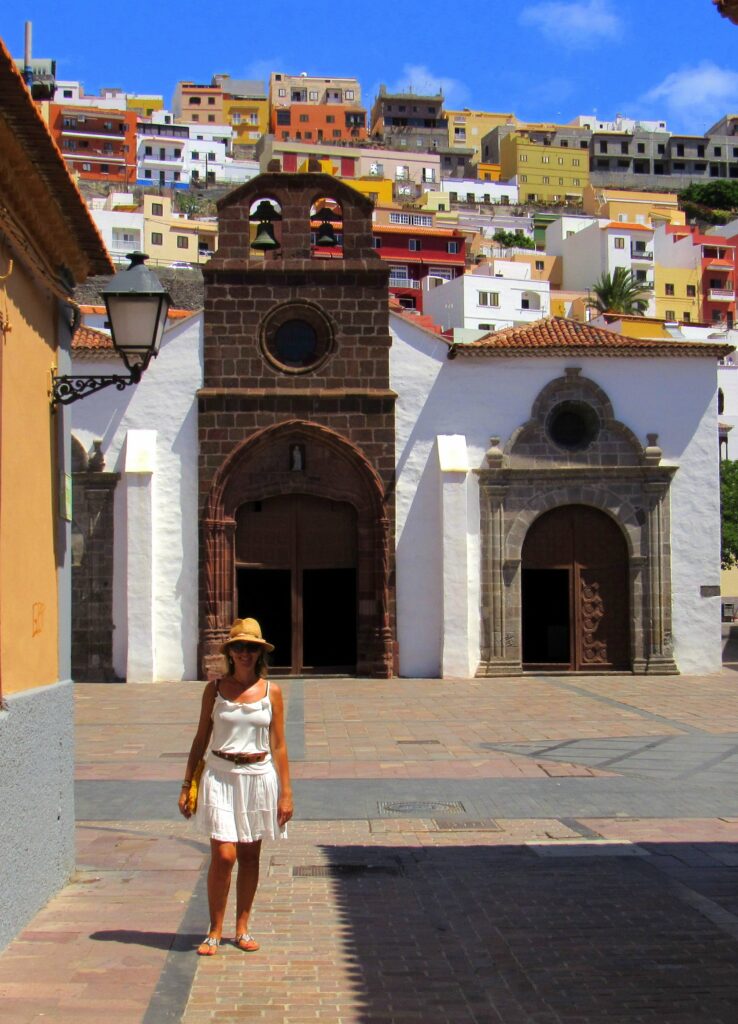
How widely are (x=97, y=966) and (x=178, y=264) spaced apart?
245ft

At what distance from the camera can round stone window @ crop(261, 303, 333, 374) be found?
73.1 ft

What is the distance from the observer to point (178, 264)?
77.8 metres

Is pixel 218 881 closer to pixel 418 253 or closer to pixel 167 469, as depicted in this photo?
pixel 167 469

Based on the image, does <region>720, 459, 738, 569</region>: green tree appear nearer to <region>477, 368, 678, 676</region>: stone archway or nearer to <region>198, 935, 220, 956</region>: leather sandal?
<region>477, 368, 678, 676</region>: stone archway

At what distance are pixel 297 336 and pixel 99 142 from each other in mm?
94623

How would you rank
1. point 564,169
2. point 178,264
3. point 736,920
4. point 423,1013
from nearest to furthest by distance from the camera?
point 423,1013 < point 736,920 < point 178,264 < point 564,169

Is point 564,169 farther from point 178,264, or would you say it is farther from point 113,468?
Answer: point 113,468

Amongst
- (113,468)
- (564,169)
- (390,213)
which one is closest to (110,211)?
Answer: (390,213)

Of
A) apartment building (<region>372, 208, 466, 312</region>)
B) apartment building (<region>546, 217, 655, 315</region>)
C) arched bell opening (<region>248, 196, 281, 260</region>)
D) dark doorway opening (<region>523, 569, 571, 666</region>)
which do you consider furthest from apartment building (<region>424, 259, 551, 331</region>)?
dark doorway opening (<region>523, 569, 571, 666</region>)

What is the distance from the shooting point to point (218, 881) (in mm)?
6039

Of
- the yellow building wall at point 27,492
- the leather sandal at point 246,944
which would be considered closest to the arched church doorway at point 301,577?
the yellow building wall at point 27,492

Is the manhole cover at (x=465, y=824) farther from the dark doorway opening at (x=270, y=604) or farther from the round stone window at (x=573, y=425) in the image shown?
the round stone window at (x=573, y=425)

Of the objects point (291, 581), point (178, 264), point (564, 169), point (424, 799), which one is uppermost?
point (564, 169)

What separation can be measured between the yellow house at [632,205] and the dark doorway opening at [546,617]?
7473 cm
